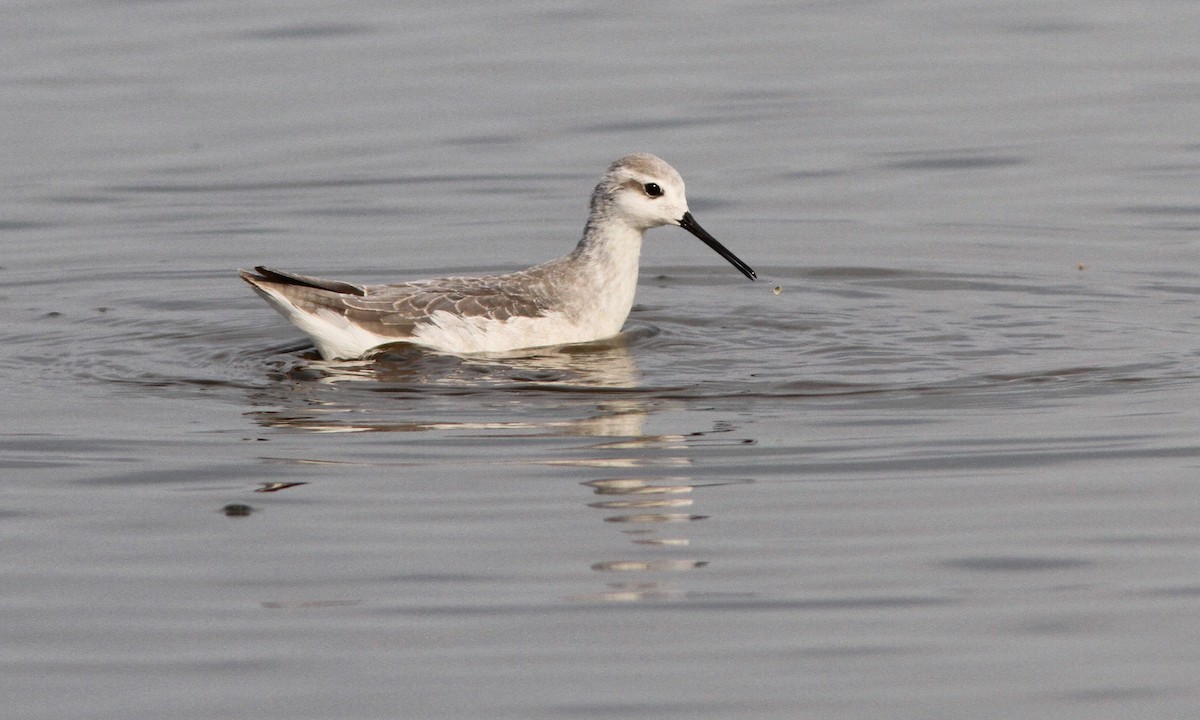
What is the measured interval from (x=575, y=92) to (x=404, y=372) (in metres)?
Answer: 8.80

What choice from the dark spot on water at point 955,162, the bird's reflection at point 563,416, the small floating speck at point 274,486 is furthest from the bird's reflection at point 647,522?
the dark spot on water at point 955,162

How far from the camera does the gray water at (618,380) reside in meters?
6.77

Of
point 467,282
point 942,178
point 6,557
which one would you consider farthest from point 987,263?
point 6,557

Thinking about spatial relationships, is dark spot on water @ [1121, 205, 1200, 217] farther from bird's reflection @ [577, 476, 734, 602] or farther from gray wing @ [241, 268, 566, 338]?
bird's reflection @ [577, 476, 734, 602]

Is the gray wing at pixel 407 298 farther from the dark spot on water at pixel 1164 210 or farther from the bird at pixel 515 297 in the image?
the dark spot on water at pixel 1164 210

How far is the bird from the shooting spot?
1193cm

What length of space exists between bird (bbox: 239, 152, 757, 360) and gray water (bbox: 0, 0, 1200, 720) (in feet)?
0.77

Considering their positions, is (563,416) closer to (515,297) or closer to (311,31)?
(515,297)

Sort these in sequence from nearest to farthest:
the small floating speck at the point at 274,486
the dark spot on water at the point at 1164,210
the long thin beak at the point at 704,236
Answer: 1. the small floating speck at the point at 274,486
2. the long thin beak at the point at 704,236
3. the dark spot on water at the point at 1164,210

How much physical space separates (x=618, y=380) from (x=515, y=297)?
141cm

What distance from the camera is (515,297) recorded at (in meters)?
12.5

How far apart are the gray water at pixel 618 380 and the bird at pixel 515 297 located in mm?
234

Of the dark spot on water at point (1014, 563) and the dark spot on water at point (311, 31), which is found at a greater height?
the dark spot on water at point (311, 31)

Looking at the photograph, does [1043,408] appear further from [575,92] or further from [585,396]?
[575,92]
